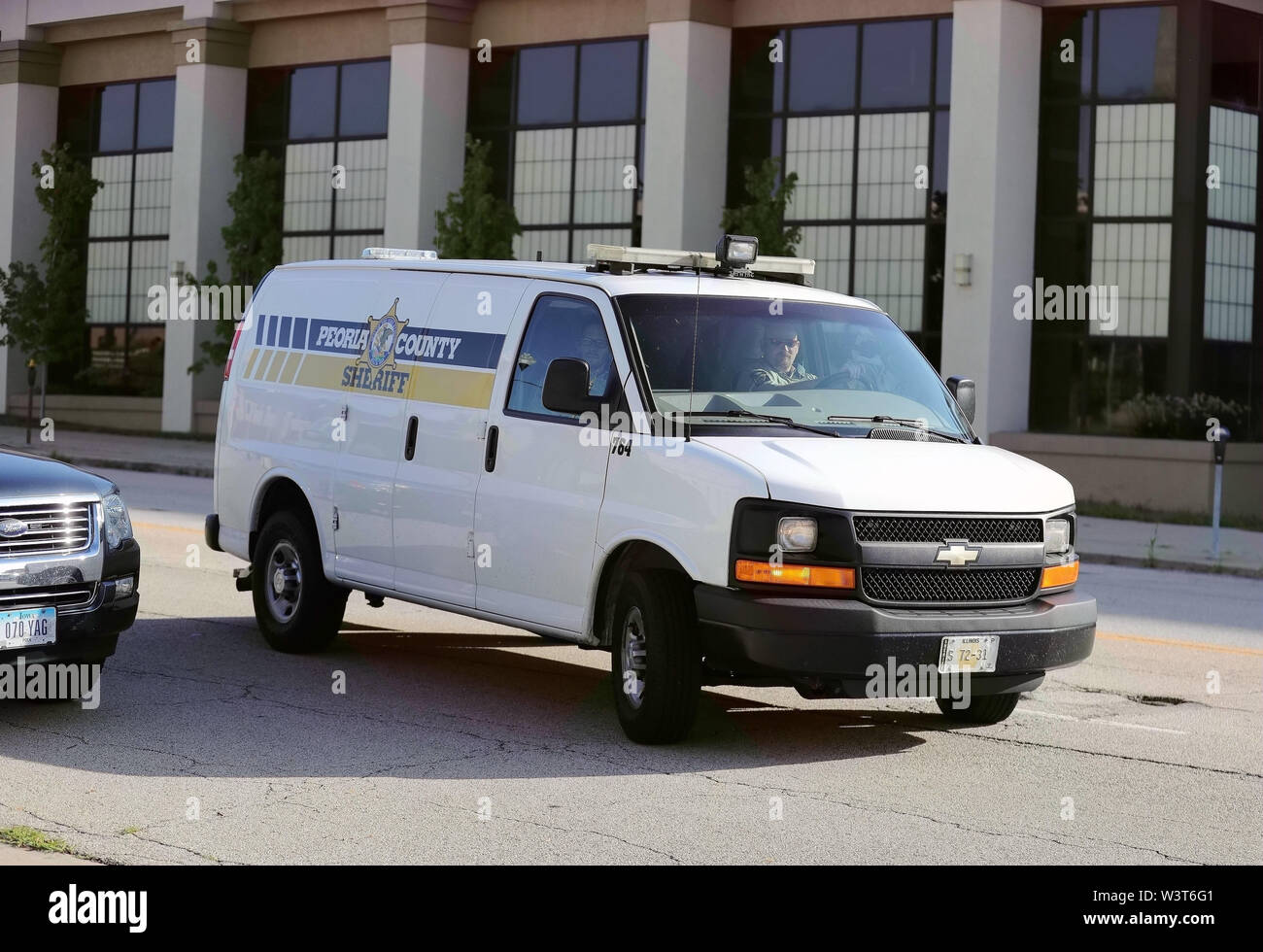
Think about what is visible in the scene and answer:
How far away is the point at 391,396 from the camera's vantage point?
31.7 feet

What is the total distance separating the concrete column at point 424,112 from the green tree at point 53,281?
9.38m

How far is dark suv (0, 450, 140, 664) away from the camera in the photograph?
7.98 metres

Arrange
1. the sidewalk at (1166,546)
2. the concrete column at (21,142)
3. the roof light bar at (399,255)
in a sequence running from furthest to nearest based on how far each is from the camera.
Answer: the concrete column at (21,142), the sidewalk at (1166,546), the roof light bar at (399,255)

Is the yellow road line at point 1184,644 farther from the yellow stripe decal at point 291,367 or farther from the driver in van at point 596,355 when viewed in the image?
the yellow stripe decal at point 291,367

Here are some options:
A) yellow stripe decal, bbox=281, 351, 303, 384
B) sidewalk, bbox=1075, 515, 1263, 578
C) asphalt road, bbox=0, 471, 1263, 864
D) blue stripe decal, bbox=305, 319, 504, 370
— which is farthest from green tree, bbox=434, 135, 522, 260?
asphalt road, bbox=0, 471, 1263, 864

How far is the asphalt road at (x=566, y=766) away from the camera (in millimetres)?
6398

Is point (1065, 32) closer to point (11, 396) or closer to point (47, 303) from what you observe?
point (47, 303)

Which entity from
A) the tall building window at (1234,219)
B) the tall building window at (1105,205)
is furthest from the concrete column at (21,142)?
the tall building window at (1234,219)

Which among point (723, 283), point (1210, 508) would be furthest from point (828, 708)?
point (1210, 508)

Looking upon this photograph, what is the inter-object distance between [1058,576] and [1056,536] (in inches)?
7.4

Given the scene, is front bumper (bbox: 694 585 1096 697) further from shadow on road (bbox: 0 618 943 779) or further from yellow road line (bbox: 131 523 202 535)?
yellow road line (bbox: 131 523 202 535)

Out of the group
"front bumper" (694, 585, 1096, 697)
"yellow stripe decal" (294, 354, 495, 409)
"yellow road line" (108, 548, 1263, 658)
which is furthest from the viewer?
"yellow road line" (108, 548, 1263, 658)

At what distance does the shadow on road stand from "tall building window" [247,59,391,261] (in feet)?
80.2

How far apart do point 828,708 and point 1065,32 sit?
19.9 metres
